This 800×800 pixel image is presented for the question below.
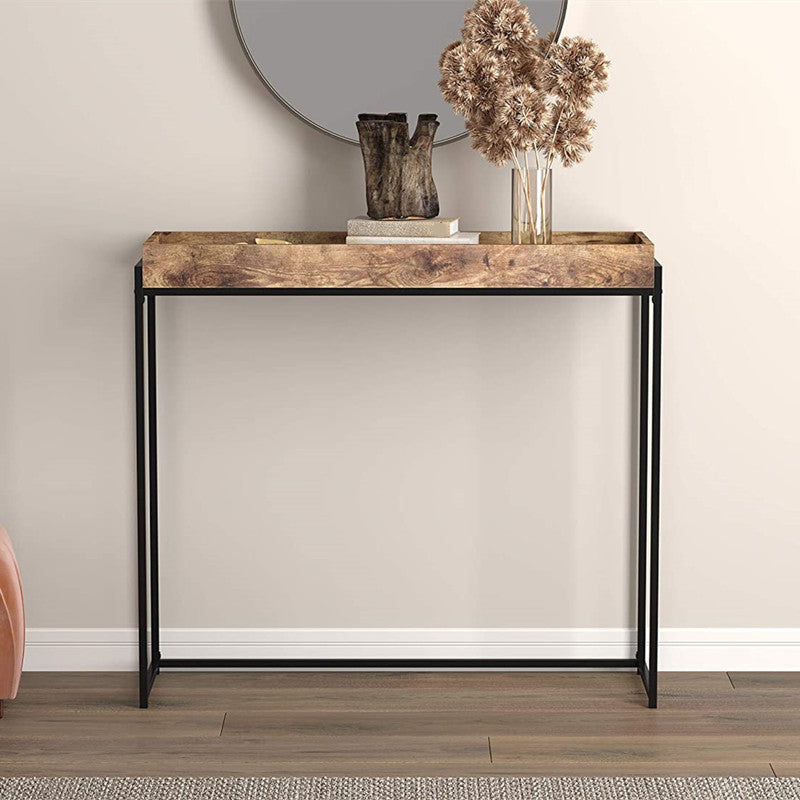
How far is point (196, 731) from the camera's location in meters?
2.44

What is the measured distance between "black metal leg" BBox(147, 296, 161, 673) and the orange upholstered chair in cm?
34

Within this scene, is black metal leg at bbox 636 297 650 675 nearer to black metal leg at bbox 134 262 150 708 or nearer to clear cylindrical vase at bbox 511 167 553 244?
clear cylindrical vase at bbox 511 167 553 244

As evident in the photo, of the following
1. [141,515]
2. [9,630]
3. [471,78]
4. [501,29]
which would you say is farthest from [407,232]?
[9,630]

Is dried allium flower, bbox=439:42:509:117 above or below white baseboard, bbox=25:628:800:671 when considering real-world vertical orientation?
above

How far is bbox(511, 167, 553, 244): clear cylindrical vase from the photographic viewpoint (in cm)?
238

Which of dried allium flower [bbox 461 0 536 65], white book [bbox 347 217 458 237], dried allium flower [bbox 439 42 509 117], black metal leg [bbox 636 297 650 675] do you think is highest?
dried allium flower [bbox 461 0 536 65]

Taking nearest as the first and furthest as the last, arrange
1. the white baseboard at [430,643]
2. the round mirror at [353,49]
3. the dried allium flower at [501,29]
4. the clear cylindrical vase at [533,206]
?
the dried allium flower at [501,29]
the clear cylindrical vase at [533,206]
the round mirror at [353,49]
the white baseboard at [430,643]

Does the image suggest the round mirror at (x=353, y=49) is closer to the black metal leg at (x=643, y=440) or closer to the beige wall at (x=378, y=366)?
the beige wall at (x=378, y=366)

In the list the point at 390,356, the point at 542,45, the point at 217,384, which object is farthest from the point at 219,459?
the point at 542,45

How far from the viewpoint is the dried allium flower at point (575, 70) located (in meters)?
2.29

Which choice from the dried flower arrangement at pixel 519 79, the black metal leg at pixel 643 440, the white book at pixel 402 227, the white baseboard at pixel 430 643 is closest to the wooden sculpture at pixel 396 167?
the white book at pixel 402 227

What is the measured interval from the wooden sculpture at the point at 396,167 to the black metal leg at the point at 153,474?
0.54 meters

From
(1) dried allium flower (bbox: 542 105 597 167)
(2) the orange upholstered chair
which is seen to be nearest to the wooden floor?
(2) the orange upholstered chair

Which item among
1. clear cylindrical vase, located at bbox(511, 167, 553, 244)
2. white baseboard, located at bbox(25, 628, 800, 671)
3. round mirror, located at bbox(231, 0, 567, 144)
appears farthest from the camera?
white baseboard, located at bbox(25, 628, 800, 671)
